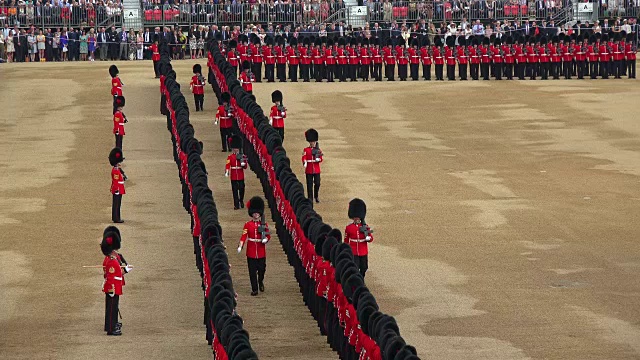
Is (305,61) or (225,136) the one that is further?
(305,61)

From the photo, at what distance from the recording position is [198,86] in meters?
29.5

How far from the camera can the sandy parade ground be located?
49.0 ft

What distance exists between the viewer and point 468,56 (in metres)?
37.7

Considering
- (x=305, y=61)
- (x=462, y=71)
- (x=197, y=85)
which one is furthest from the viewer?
(x=462, y=71)

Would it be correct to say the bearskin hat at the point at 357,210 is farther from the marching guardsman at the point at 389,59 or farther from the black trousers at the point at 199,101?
the marching guardsman at the point at 389,59

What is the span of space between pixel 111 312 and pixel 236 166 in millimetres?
5813

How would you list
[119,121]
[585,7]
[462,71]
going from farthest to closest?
1. [585,7]
2. [462,71]
3. [119,121]

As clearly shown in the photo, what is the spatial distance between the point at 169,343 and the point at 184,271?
2918 millimetres

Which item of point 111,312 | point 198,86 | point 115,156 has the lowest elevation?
point 111,312

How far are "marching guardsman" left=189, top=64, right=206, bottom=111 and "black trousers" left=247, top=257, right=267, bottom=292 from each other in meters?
12.8

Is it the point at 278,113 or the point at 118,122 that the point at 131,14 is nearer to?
the point at 118,122

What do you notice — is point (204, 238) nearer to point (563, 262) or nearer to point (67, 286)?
point (67, 286)

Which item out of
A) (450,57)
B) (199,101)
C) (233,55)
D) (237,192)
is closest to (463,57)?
(450,57)

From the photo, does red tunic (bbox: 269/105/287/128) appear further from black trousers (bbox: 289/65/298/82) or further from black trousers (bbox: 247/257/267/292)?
black trousers (bbox: 289/65/298/82)
